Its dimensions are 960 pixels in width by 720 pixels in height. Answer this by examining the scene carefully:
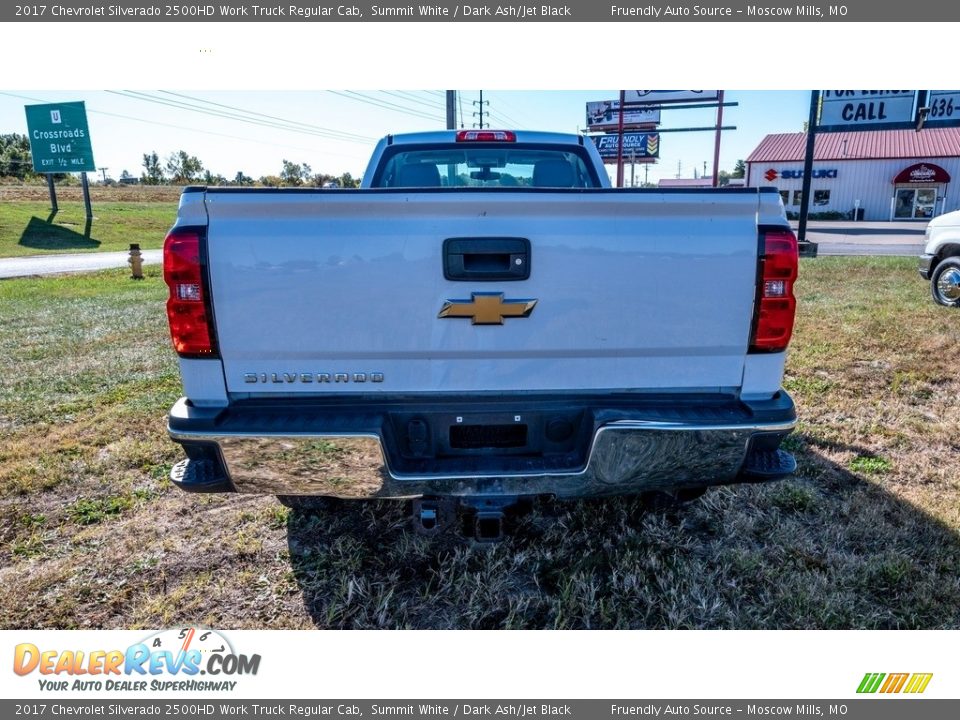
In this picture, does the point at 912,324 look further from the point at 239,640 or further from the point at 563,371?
the point at 239,640

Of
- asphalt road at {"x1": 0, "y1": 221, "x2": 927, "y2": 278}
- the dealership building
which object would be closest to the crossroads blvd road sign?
asphalt road at {"x1": 0, "y1": 221, "x2": 927, "y2": 278}

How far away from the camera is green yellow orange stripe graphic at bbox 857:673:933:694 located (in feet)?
7.47

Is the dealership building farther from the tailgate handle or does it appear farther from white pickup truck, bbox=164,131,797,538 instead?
the tailgate handle

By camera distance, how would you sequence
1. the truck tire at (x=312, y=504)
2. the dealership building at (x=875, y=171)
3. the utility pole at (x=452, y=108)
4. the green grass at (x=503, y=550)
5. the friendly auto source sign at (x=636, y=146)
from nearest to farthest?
the green grass at (x=503, y=550)
the truck tire at (x=312, y=504)
the utility pole at (x=452, y=108)
the dealership building at (x=875, y=171)
the friendly auto source sign at (x=636, y=146)

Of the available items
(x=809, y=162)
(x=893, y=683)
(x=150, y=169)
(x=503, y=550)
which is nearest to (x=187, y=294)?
(x=503, y=550)

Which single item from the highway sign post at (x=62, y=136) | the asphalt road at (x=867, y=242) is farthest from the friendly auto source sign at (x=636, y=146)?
the highway sign post at (x=62, y=136)

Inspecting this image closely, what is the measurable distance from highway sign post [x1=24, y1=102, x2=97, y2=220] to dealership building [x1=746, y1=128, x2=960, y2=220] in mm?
38473

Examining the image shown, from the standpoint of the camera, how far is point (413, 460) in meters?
2.46

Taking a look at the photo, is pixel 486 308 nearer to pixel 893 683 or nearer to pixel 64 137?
pixel 893 683

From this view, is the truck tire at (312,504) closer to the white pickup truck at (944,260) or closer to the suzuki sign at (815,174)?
the white pickup truck at (944,260)

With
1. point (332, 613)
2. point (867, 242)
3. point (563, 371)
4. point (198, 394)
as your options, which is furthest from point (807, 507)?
point (867, 242)

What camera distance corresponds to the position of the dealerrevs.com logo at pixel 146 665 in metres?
2.29

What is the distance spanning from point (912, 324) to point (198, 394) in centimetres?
813

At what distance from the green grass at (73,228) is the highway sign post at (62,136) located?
4.12 m
